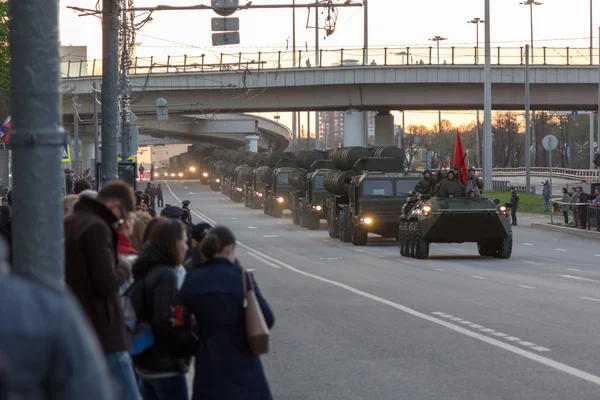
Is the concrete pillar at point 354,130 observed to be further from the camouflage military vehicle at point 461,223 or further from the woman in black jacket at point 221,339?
the woman in black jacket at point 221,339

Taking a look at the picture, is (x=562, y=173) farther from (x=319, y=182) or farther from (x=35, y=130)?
(x=35, y=130)

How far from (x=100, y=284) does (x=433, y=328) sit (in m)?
8.84

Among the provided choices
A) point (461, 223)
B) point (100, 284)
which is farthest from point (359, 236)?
point (100, 284)

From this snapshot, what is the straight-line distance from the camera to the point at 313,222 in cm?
4966

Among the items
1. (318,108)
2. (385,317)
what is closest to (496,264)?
(385,317)

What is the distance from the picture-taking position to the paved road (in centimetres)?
1044

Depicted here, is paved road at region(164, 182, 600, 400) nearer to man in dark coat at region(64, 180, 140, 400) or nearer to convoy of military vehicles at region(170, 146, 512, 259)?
convoy of military vehicles at region(170, 146, 512, 259)

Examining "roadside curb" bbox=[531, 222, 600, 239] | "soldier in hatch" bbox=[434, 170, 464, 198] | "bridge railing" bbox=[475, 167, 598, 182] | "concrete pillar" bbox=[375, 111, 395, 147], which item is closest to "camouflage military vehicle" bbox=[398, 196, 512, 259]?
"soldier in hatch" bbox=[434, 170, 464, 198]

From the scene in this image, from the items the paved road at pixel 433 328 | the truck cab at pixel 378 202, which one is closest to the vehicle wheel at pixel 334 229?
the truck cab at pixel 378 202

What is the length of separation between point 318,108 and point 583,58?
15.5 meters

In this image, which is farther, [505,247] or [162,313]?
[505,247]

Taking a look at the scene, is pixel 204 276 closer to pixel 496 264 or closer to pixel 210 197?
pixel 496 264

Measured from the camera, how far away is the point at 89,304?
248 inches

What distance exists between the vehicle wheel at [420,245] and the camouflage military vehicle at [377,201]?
646 cm
